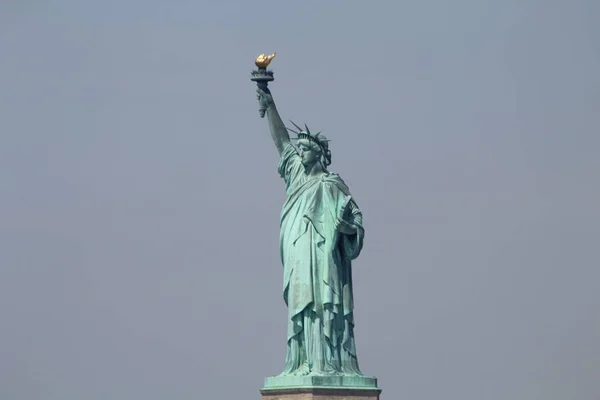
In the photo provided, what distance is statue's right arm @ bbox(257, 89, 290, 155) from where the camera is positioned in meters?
45.6

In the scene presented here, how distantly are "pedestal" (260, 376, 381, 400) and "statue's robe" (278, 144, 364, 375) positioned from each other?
0.27m

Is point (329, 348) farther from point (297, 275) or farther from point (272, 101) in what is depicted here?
point (272, 101)

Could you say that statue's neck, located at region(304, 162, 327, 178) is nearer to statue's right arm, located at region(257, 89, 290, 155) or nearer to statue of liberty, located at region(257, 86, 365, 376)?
statue of liberty, located at region(257, 86, 365, 376)

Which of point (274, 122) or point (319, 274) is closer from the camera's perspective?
point (319, 274)

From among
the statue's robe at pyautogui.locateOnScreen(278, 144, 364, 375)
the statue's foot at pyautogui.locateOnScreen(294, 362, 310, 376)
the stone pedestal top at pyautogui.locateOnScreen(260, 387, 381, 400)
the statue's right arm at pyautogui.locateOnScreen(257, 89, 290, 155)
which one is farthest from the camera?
the statue's right arm at pyautogui.locateOnScreen(257, 89, 290, 155)

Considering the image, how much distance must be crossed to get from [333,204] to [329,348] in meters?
2.68

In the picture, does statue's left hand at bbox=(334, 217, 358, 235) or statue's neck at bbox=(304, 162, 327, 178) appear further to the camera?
statue's neck at bbox=(304, 162, 327, 178)

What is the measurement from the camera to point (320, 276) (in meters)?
44.4

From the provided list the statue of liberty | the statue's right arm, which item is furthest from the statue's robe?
the statue's right arm

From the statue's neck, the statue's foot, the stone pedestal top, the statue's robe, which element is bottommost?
the stone pedestal top

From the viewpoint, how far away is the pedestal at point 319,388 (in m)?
43.7

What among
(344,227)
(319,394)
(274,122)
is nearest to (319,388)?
(319,394)

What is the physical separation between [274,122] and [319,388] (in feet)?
17.4

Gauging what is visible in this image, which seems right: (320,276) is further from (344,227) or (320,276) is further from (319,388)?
(319,388)
